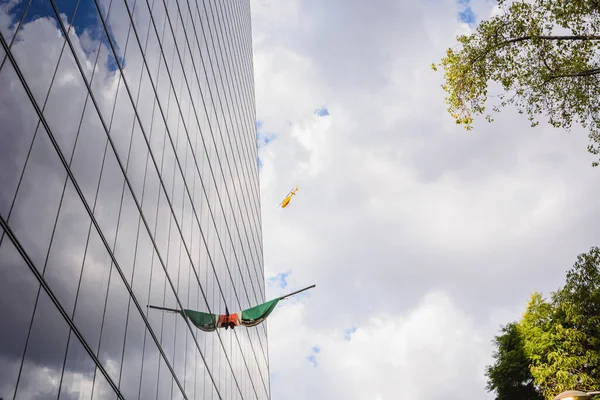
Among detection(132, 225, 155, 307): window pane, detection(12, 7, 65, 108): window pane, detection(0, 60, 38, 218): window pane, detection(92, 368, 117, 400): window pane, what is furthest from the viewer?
detection(132, 225, 155, 307): window pane

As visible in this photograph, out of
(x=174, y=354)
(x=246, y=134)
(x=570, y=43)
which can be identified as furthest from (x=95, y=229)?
(x=246, y=134)

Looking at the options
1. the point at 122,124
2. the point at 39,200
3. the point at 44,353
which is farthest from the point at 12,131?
the point at 122,124

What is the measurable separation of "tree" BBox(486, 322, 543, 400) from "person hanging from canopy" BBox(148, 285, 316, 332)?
62.5 feet

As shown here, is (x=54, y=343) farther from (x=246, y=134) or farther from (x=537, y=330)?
(x=246, y=134)

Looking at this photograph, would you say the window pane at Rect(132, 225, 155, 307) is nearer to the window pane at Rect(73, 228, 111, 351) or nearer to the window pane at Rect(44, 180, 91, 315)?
the window pane at Rect(73, 228, 111, 351)

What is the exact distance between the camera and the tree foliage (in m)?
28.3

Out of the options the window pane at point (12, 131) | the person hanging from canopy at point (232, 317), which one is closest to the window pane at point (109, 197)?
the window pane at point (12, 131)

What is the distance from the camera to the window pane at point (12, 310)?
9500 mm

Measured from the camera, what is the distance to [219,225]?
33.5 m

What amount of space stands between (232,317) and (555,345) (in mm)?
20521

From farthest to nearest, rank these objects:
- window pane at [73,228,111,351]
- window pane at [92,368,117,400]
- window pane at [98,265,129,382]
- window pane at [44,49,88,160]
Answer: window pane at [98,265,129,382] → window pane at [92,368,117,400] → window pane at [73,228,111,351] → window pane at [44,49,88,160]

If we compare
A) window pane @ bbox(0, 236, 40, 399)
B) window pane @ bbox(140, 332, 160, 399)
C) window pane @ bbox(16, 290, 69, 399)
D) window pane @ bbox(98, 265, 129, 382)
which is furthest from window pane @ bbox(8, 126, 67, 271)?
window pane @ bbox(140, 332, 160, 399)

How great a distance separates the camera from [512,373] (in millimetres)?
34125

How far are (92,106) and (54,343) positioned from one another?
700 cm
